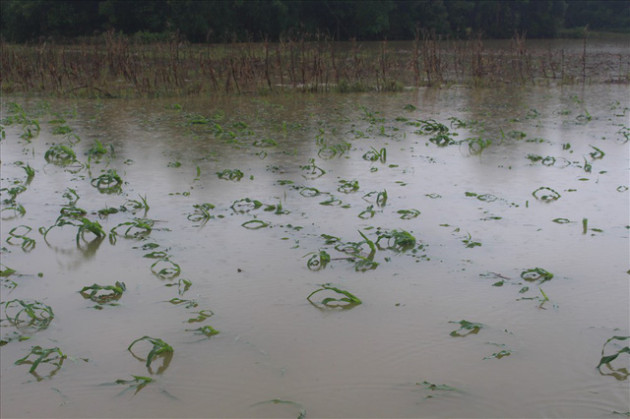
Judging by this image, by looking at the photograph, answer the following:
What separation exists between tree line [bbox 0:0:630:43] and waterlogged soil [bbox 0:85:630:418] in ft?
94.8

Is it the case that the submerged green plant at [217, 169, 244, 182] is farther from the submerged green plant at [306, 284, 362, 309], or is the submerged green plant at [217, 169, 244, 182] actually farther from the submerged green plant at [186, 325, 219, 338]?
the submerged green plant at [186, 325, 219, 338]

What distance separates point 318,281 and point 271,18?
3943 cm

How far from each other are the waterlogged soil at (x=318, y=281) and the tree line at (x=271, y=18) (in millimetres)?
28900

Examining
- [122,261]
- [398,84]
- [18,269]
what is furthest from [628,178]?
[398,84]

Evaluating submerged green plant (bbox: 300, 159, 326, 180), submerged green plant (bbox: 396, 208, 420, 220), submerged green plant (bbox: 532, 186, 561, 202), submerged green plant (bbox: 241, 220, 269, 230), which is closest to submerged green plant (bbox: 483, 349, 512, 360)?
submerged green plant (bbox: 396, 208, 420, 220)

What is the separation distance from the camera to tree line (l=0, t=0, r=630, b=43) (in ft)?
128

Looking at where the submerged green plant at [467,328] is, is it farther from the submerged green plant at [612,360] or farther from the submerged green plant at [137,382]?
the submerged green plant at [137,382]

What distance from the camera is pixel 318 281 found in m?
4.37

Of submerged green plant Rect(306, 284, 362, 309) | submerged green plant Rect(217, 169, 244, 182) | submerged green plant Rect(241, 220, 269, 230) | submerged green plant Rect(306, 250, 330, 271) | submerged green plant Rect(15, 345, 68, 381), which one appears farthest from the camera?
submerged green plant Rect(217, 169, 244, 182)

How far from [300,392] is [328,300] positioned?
3.13ft

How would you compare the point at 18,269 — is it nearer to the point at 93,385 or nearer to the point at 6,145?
the point at 93,385

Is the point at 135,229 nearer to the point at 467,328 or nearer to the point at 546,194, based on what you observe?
the point at 467,328

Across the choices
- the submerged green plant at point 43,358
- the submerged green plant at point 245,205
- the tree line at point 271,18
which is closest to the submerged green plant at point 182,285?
the submerged green plant at point 43,358

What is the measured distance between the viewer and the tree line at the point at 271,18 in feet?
128
